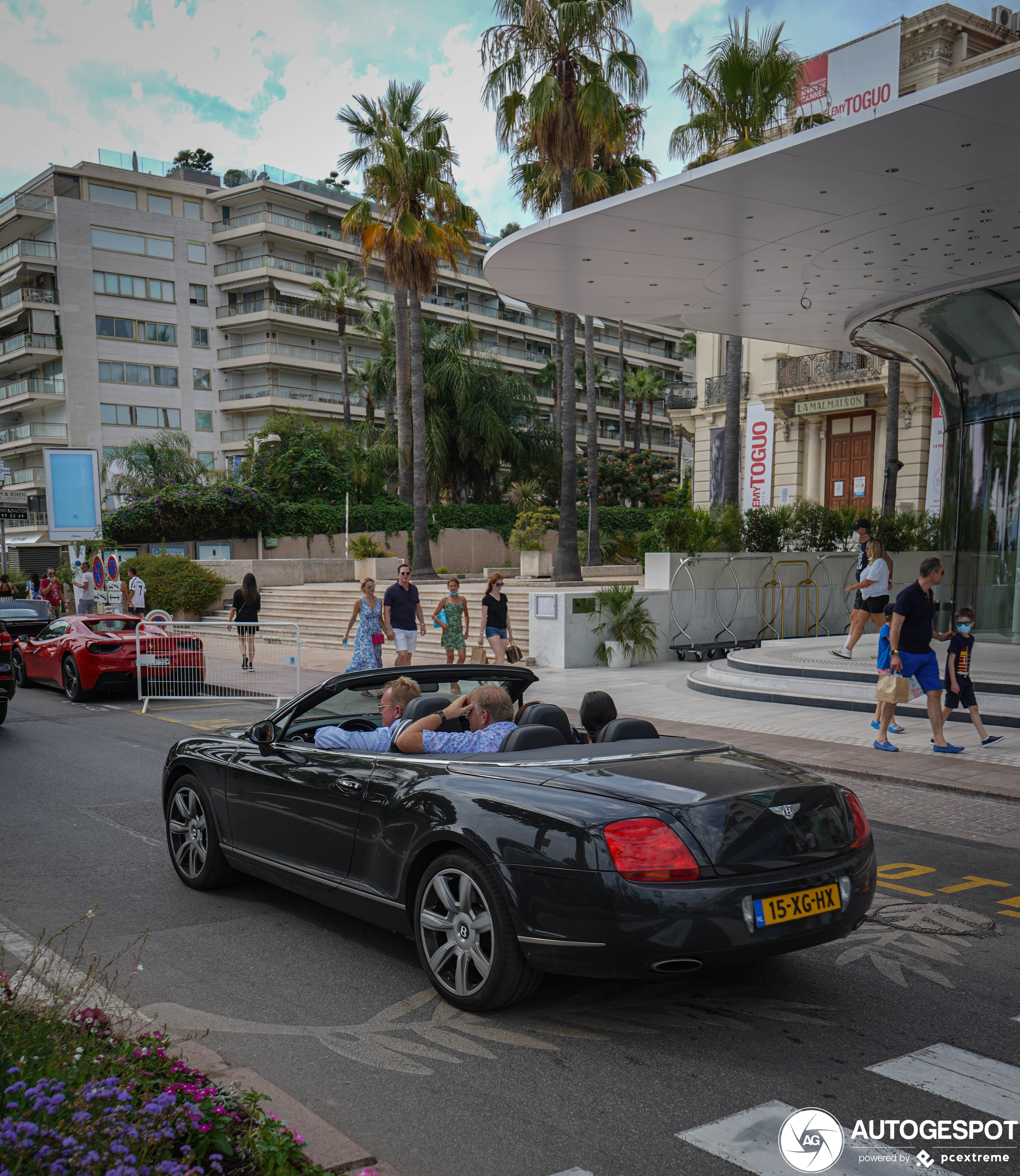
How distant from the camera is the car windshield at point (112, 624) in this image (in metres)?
16.0

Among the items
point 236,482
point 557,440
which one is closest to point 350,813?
point 236,482

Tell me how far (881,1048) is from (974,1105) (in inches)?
18.2

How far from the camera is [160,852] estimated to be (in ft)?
22.0

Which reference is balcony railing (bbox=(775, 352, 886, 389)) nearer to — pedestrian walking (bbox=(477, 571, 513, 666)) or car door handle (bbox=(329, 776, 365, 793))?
pedestrian walking (bbox=(477, 571, 513, 666))

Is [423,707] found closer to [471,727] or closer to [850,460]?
[471,727]

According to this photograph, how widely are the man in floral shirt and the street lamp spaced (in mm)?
31837

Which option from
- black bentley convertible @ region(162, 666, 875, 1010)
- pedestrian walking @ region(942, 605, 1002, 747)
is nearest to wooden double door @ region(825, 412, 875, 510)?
pedestrian walking @ region(942, 605, 1002, 747)

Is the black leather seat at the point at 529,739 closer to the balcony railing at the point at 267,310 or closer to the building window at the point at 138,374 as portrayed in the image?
the building window at the point at 138,374

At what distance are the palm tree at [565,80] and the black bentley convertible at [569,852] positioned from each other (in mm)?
21909

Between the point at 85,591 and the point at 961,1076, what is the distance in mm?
24623

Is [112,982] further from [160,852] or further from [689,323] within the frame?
[689,323]

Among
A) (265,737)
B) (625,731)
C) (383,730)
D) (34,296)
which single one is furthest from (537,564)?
(34,296)

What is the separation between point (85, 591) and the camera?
81.5 feet

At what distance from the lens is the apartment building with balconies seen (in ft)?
181
